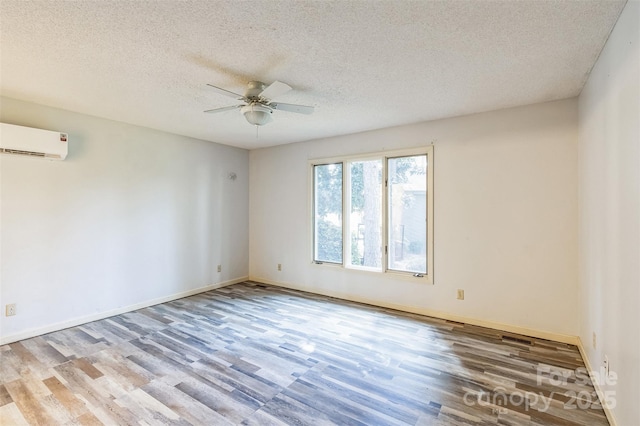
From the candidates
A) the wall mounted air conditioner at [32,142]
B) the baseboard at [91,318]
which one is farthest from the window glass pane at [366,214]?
the wall mounted air conditioner at [32,142]

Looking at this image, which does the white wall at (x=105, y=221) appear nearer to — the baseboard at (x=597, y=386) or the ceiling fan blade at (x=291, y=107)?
the ceiling fan blade at (x=291, y=107)

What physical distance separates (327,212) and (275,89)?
2.73 meters

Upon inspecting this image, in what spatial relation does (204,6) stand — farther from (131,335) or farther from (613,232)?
(131,335)

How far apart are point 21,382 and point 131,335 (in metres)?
0.93

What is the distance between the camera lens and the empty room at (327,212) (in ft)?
6.09

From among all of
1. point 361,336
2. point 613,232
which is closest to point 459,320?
point 361,336

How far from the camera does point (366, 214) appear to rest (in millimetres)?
4445

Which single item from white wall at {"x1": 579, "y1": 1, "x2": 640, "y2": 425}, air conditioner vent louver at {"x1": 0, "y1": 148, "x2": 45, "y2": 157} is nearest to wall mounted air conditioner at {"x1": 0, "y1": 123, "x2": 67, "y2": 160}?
air conditioner vent louver at {"x1": 0, "y1": 148, "x2": 45, "y2": 157}

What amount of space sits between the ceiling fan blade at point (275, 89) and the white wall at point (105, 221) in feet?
8.33

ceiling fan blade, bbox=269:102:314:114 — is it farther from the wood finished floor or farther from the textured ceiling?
the wood finished floor

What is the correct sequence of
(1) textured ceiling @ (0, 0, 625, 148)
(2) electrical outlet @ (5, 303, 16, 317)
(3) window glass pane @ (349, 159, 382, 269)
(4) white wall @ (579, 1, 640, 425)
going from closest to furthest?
(4) white wall @ (579, 1, 640, 425) → (1) textured ceiling @ (0, 0, 625, 148) → (2) electrical outlet @ (5, 303, 16, 317) → (3) window glass pane @ (349, 159, 382, 269)

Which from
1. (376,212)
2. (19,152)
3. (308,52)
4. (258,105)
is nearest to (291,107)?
(258,105)

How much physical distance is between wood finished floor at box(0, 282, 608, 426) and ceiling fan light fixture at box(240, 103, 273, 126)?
219cm

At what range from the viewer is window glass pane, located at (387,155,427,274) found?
12.9ft
